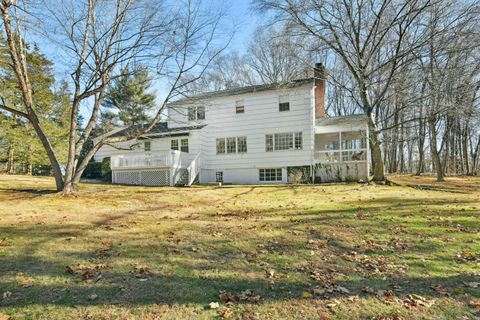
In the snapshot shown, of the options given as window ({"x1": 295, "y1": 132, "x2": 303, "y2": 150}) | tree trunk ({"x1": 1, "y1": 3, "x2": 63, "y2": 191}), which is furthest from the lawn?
window ({"x1": 295, "y1": 132, "x2": 303, "y2": 150})

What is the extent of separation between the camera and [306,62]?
59.9ft

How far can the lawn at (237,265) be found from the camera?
363 cm

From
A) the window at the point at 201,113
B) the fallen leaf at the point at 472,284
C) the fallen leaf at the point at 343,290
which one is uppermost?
the window at the point at 201,113

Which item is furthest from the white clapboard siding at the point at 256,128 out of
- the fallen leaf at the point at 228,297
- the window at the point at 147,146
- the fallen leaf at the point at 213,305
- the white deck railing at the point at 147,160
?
the fallen leaf at the point at 213,305

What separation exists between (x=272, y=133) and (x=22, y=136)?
19224 millimetres

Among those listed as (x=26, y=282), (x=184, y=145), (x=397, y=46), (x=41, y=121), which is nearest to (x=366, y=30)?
(x=397, y=46)

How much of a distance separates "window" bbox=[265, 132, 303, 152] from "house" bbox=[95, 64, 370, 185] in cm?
7

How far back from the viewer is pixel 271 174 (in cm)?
2217

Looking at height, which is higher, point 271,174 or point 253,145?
point 253,145

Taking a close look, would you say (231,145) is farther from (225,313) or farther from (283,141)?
(225,313)

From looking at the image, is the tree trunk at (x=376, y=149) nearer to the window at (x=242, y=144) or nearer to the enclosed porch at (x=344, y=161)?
the enclosed porch at (x=344, y=161)

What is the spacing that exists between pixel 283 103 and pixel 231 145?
189 inches

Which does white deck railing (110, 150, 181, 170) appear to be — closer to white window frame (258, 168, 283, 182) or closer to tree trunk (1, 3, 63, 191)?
white window frame (258, 168, 283, 182)

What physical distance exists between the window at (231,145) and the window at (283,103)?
13.2 ft
